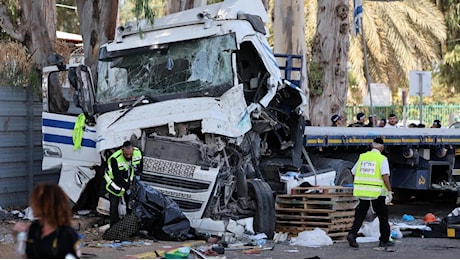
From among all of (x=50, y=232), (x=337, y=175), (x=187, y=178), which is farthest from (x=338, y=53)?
(x=50, y=232)

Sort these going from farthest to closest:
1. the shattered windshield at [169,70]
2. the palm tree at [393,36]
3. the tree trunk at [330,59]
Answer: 1. the palm tree at [393,36]
2. the tree trunk at [330,59]
3. the shattered windshield at [169,70]

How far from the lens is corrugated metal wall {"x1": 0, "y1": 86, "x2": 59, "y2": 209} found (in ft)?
45.6

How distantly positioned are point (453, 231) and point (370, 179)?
7.12ft

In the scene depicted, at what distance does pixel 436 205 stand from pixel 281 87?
6.78 meters

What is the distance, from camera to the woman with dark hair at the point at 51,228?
213 inches

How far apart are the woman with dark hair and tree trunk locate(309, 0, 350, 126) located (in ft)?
54.5

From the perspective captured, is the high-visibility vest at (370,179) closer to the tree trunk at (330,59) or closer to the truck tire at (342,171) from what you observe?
the truck tire at (342,171)

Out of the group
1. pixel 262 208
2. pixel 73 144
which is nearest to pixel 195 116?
pixel 262 208

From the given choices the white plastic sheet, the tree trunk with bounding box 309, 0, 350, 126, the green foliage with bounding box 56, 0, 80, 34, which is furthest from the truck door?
the green foliage with bounding box 56, 0, 80, 34

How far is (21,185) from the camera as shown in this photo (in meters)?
14.2

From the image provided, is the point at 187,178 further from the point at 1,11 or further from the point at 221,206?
the point at 1,11

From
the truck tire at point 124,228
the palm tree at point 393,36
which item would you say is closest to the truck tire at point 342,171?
the truck tire at point 124,228

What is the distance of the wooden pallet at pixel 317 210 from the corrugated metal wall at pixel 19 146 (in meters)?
4.29

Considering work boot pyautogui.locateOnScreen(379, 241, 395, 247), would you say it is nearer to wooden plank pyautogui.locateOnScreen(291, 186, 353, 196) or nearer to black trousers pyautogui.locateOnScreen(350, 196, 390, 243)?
black trousers pyautogui.locateOnScreen(350, 196, 390, 243)
